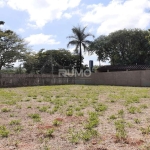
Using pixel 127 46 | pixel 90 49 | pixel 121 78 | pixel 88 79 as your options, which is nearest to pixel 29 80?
pixel 88 79

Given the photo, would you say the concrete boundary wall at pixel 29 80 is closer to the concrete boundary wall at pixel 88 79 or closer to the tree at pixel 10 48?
the concrete boundary wall at pixel 88 79

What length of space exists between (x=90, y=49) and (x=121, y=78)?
11609 mm

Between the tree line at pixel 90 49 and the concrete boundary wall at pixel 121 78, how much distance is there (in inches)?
168

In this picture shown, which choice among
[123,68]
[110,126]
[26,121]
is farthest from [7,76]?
[110,126]

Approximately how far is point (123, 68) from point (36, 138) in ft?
58.9

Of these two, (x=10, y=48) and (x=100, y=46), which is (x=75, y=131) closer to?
(x=10, y=48)

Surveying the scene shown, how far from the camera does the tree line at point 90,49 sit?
21.0m

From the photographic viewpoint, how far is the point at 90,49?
27.2m

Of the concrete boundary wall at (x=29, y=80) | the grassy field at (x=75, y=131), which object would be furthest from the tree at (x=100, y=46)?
the grassy field at (x=75, y=131)

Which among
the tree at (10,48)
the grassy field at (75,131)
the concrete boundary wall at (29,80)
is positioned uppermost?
the tree at (10,48)

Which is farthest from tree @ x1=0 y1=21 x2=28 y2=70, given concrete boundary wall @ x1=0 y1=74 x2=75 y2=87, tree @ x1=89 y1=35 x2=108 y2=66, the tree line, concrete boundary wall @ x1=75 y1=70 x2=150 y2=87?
tree @ x1=89 y1=35 x2=108 y2=66

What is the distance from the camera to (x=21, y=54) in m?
21.4

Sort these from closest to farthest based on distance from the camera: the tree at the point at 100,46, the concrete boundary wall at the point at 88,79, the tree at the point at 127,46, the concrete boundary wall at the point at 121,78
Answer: the concrete boundary wall at the point at 121,78
the concrete boundary wall at the point at 88,79
the tree at the point at 127,46
the tree at the point at 100,46

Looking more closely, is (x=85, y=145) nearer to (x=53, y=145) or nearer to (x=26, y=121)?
(x=53, y=145)
